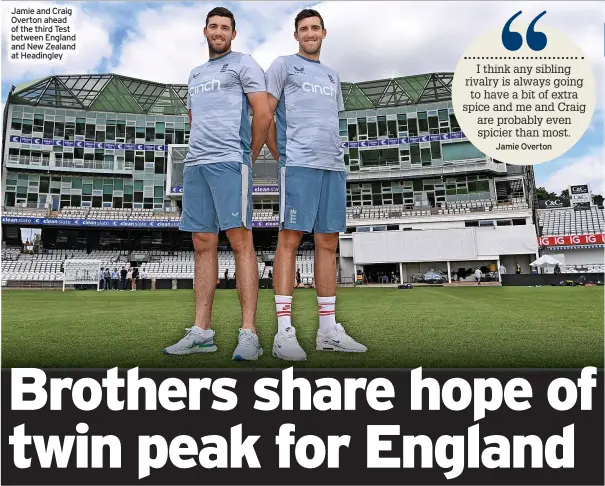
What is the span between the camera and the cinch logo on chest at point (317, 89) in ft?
8.64

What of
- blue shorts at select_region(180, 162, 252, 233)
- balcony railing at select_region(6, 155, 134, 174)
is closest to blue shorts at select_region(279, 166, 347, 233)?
blue shorts at select_region(180, 162, 252, 233)

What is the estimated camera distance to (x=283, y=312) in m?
2.49

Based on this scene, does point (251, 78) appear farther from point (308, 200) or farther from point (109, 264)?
point (109, 264)

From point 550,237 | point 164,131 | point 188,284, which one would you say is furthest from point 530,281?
point 164,131

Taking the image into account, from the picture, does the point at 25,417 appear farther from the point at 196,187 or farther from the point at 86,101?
the point at 86,101

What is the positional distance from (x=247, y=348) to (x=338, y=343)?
1.82 feet

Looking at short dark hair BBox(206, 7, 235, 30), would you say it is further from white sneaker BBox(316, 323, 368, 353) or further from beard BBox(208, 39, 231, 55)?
white sneaker BBox(316, 323, 368, 353)

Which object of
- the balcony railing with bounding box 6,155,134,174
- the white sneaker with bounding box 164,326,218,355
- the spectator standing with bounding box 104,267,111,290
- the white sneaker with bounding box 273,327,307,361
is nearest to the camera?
the white sneaker with bounding box 273,327,307,361

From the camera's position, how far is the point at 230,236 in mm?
2621

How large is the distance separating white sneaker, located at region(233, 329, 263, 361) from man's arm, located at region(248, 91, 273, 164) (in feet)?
3.73

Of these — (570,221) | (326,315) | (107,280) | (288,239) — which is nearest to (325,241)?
(288,239)

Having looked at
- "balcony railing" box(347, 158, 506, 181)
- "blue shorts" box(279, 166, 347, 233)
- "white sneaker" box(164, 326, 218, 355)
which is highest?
"balcony railing" box(347, 158, 506, 181)

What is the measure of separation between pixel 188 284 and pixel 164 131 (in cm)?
1654

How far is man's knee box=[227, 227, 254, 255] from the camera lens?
259 centimetres
